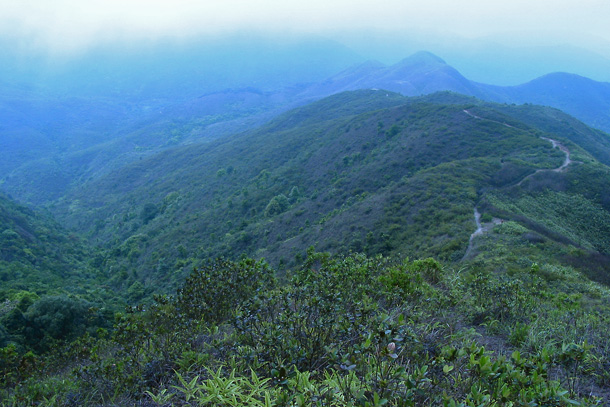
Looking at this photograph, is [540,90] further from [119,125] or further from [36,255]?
[36,255]

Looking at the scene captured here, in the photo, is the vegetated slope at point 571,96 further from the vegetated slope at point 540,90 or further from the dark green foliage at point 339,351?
the dark green foliage at point 339,351

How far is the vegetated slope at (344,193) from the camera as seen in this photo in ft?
78.0

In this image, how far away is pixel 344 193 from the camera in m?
36.9

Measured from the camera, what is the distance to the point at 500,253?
14.8 metres

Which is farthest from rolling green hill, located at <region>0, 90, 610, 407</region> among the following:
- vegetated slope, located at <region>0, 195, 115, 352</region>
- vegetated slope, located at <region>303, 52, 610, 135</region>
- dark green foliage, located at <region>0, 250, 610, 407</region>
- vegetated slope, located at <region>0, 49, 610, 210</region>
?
vegetated slope, located at <region>303, 52, 610, 135</region>

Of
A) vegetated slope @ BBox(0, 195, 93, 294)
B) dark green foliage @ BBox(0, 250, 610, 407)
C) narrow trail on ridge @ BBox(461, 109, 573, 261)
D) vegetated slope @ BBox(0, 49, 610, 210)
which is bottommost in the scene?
vegetated slope @ BBox(0, 49, 610, 210)

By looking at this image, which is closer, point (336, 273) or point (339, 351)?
point (339, 351)

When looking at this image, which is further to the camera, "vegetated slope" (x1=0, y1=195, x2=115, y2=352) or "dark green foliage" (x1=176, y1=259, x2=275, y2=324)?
"vegetated slope" (x1=0, y1=195, x2=115, y2=352)

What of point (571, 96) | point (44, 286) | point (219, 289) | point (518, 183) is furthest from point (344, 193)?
point (571, 96)

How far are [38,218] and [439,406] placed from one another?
70.5 meters

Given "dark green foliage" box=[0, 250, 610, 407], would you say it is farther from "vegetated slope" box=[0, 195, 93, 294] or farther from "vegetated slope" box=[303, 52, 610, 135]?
"vegetated slope" box=[303, 52, 610, 135]

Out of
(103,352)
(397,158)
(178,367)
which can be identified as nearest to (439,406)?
(178,367)

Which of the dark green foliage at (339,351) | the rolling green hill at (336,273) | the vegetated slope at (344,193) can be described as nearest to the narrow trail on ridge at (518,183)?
the rolling green hill at (336,273)

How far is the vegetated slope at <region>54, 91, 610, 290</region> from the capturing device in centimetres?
2377
